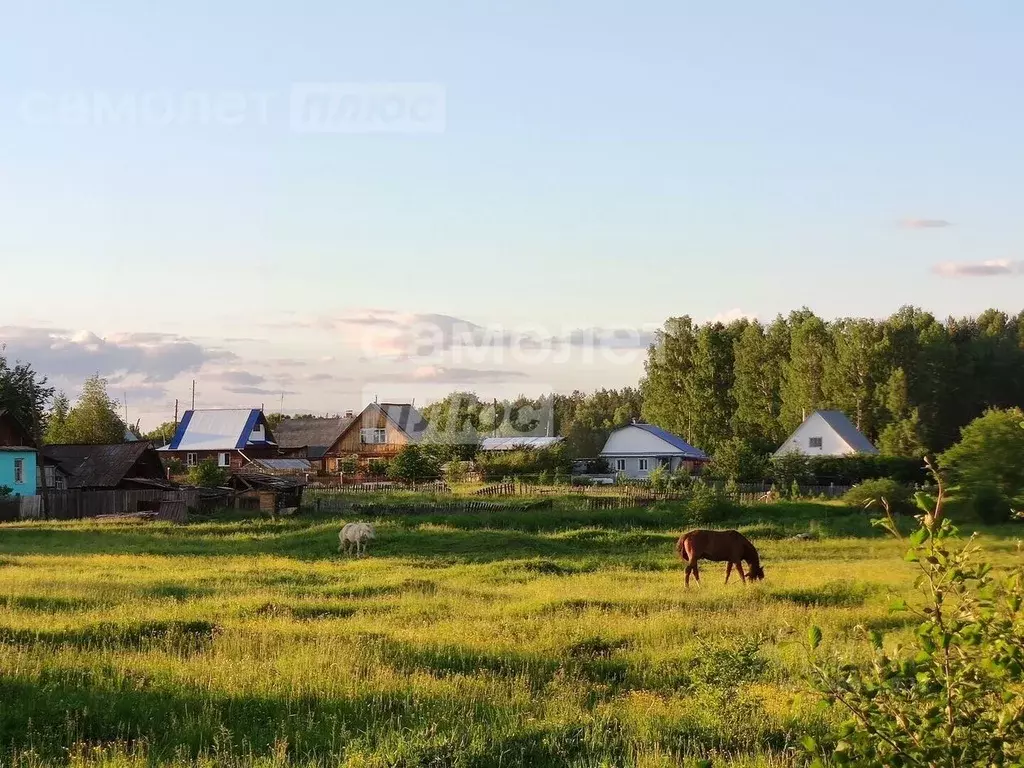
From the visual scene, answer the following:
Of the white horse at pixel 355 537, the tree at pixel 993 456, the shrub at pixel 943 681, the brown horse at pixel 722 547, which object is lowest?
the white horse at pixel 355 537

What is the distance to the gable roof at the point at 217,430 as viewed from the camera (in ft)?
295

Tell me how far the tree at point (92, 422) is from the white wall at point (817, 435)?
55847mm

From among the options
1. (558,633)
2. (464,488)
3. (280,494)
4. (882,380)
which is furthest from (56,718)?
(882,380)

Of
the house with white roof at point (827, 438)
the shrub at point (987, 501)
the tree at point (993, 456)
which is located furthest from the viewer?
the house with white roof at point (827, 438)

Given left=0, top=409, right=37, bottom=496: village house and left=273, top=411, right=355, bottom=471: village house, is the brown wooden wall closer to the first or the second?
left=273, top=411, right=355, bottom=471: village house

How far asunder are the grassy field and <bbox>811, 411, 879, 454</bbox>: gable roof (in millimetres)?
51834

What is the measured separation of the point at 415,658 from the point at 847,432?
243 ft

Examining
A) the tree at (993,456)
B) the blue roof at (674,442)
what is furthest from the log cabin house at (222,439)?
the tree at (993,456)

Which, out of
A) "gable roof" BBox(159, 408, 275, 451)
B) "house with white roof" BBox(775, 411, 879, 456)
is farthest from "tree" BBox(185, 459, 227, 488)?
"house with white roof" BBox(775, 411, 879, 456)

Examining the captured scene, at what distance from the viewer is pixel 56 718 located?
410 inches

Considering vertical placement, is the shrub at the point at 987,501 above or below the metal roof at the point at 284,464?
above

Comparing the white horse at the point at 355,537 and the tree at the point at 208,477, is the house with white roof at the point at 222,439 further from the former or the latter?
the white horse at the point at 355,537

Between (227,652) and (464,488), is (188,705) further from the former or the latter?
(464,488)

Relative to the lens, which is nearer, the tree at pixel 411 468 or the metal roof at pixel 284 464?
the tree at pixel 411 468
